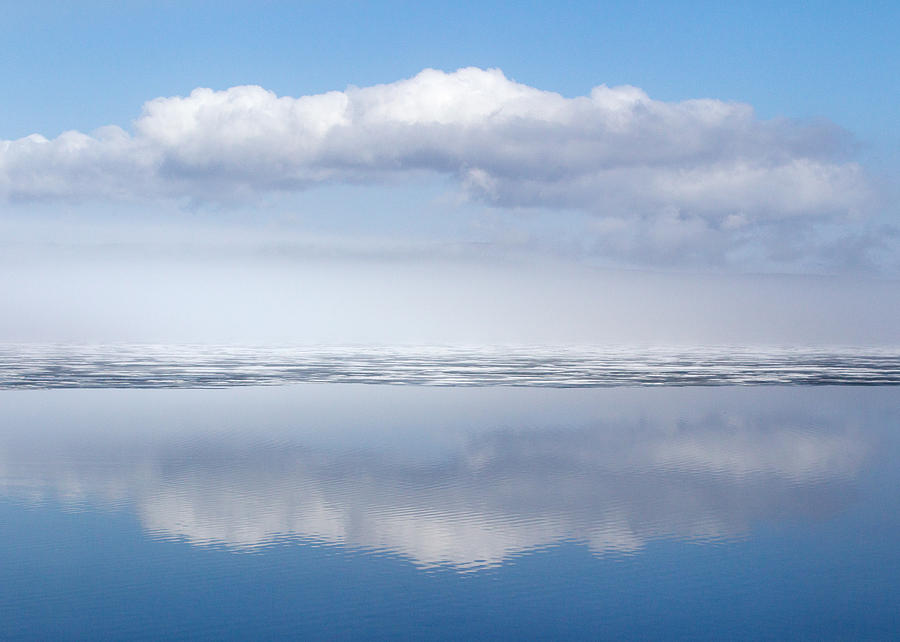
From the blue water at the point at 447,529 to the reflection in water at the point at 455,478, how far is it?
0.16ft

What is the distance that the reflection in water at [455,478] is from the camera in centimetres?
885

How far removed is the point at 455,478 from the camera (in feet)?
37.6

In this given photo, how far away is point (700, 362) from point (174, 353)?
23.5 m

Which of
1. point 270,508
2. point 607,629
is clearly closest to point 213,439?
point 270,508

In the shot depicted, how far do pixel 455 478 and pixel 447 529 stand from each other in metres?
2.55

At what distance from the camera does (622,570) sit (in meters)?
7.68

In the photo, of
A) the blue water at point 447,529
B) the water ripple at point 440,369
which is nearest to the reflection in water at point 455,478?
the blue water at point 447,529

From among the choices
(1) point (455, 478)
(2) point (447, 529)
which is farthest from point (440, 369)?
(2) point (447, 529)

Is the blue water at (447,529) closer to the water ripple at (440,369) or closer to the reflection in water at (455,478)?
the reflection in water at (455,478)

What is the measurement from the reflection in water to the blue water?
0.05m

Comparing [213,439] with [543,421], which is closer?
[213,439]

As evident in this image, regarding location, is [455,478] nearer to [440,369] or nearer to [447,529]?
[447,529]

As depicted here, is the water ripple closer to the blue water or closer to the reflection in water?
the reflection in water

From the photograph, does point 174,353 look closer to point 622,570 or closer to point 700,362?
point 700,362
